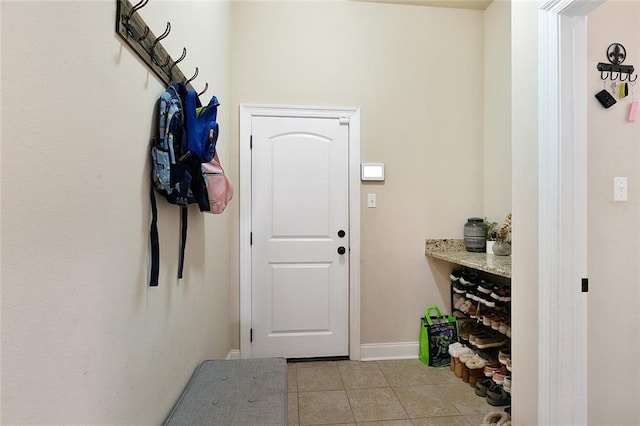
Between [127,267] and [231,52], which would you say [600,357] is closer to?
[127,267]

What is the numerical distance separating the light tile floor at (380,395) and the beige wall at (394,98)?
33cm

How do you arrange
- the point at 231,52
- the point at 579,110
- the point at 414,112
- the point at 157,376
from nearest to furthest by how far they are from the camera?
the point at 157,376 < the point at 579,110 < the point at 231,52 < the point at 414,112

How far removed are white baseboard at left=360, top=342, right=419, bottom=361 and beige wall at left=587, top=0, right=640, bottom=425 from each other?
4.56 ft

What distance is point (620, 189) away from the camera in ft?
4.65

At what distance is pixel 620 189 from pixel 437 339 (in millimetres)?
1657

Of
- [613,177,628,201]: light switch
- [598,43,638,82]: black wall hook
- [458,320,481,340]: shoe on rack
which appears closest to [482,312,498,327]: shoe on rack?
[458,320,481,340]: shoe on rack

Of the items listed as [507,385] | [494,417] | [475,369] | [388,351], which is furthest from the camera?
[388,351]

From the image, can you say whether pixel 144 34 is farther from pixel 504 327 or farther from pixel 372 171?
pixel 504 327

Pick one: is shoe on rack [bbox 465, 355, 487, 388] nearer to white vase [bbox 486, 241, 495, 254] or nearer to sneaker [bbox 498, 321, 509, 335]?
sneaker [bbox 498, 321, 509, 335]

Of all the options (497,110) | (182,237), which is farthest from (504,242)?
(182,237)

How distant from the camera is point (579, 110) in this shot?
131 cm

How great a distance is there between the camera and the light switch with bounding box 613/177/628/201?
141 centimetres

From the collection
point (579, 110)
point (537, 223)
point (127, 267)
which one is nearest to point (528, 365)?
point (537, 223)

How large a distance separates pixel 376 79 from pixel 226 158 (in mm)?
1453
